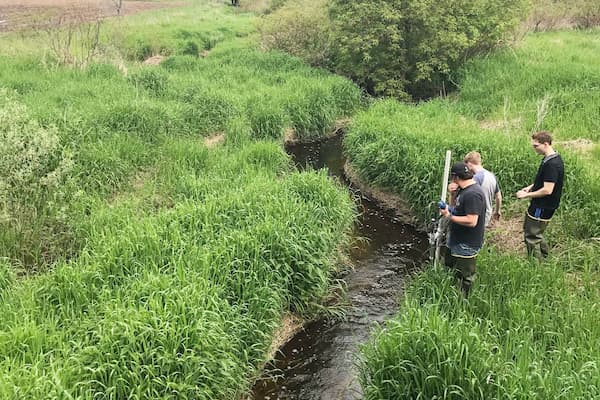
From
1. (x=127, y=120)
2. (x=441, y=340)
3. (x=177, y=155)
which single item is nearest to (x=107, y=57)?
(x=127, y=120)

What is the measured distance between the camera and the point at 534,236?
6.96m

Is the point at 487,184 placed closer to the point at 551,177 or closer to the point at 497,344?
the point at 551,177

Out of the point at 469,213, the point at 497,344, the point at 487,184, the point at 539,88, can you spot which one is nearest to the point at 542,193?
the point at 487,184

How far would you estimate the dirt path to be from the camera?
27.2 metres

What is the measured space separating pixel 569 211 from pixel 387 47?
11830mm

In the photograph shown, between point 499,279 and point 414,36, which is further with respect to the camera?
point 414,36

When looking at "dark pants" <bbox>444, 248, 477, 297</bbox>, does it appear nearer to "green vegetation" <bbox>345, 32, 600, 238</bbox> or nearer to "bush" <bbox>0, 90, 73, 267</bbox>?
"green vegetation" <bbox>345, 32, 600, 238</bbox>

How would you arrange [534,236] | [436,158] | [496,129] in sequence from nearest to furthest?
[534,236]
[436,158]
[496,129]

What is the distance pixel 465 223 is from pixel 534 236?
1.84 m

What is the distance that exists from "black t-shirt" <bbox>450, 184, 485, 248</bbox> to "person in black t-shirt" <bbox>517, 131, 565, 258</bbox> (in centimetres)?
106

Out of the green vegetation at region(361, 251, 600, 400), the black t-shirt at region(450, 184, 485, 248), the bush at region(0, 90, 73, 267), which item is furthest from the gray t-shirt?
the bush at region(0, 90, 73, 267)

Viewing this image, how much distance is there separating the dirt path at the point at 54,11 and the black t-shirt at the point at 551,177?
1022 inches

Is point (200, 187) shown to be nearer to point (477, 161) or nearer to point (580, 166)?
point (477, 161)

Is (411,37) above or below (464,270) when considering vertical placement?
above
